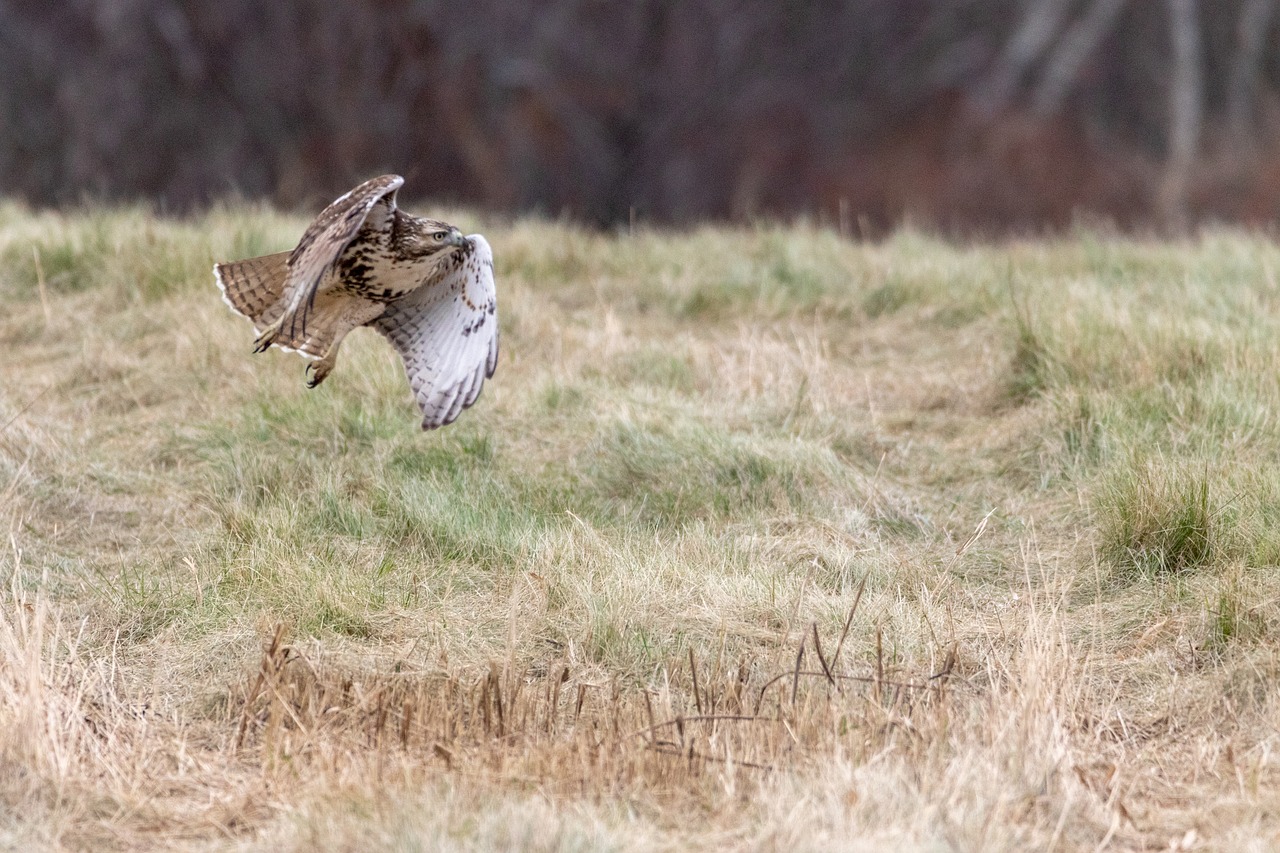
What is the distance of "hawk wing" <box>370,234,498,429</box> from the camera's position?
4.57 metres

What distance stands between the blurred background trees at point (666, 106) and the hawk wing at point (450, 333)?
498 inches

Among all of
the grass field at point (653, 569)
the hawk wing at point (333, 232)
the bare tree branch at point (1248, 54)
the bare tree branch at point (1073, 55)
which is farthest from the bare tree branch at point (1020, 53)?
the hawk wing at point (333, 232)

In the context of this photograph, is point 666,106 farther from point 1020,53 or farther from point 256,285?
point 256,285

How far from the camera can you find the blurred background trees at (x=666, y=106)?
19344 mm

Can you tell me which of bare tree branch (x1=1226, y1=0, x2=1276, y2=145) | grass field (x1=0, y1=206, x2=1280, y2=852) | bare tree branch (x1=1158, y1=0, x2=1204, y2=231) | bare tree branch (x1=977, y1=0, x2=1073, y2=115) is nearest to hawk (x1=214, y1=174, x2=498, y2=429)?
grass field (x1=0, y1=206, x2=1280, y2=852)

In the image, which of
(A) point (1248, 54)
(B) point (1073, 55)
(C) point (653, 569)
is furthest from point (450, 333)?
(A) point (1248, 54)

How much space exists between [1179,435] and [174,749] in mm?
3595

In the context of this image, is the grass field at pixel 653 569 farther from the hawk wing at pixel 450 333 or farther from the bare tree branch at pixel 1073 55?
the bare tree branch at pixel 1073 55

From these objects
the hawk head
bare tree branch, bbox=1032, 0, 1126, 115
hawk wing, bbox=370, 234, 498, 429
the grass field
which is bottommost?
the grass field

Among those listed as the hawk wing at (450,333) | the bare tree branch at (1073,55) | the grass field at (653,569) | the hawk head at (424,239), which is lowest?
the grass field at (653,569)

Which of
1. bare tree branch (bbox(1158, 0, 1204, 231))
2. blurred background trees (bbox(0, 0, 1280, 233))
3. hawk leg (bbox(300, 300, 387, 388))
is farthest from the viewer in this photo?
bare tree branch (bbox(1158, 0, 1204, 231))

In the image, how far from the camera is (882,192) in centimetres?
2183

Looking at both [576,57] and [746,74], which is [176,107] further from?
[746,74]

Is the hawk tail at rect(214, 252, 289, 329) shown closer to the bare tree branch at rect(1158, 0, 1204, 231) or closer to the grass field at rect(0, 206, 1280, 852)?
the grass field at rect(0, 206, 1280, 852)
